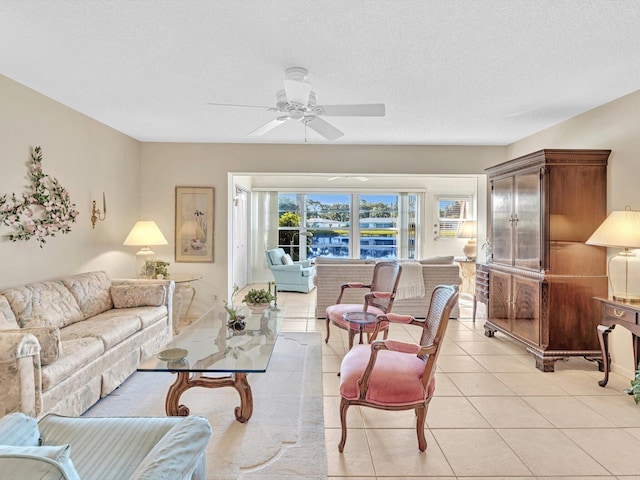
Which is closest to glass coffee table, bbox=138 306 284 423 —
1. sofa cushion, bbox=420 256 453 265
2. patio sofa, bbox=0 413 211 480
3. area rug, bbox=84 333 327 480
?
area rug, bbox=84 333 327 480

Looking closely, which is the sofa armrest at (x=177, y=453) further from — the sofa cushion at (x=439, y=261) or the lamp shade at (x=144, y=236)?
the sofa cushion at (x=439, y=261)

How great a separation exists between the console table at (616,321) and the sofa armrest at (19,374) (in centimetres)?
416

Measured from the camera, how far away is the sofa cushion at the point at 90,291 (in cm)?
361

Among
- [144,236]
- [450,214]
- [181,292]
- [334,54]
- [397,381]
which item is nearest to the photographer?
[397,381]

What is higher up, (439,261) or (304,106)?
(304,106)

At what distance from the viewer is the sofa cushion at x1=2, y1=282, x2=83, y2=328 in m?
2.97

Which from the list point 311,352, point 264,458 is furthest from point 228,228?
point 264,458

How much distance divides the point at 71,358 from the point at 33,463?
2122mm

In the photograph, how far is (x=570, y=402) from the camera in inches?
116

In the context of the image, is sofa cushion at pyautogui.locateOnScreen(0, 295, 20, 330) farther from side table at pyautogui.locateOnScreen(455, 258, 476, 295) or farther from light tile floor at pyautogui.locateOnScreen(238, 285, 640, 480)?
side table at pyautogui.locateOnScreen(455, 258, 476, 295)

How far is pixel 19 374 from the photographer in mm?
2143

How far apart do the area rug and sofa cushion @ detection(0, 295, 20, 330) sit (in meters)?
0.83

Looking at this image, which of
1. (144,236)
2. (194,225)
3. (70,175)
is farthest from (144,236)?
(70,175)

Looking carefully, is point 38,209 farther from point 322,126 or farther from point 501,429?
point 501,429
